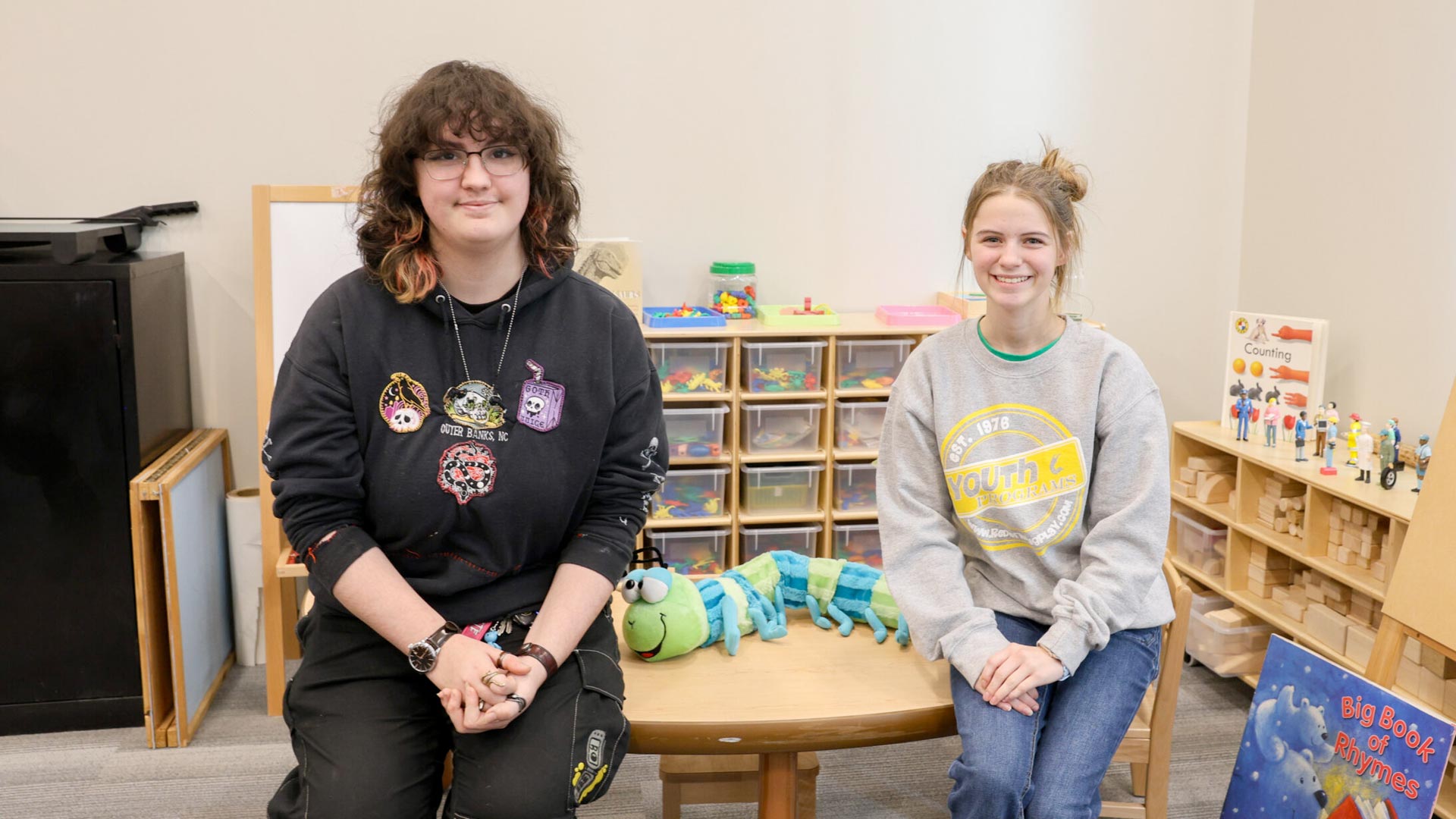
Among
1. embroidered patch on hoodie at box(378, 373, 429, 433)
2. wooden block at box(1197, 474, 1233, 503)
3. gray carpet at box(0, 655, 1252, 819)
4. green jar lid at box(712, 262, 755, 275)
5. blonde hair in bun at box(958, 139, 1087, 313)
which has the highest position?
blonde hair in bun at box(958, 139, 1087, 313)

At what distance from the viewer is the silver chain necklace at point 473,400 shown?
1.48m

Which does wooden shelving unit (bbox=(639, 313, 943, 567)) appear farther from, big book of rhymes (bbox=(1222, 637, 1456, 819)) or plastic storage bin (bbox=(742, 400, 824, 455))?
big book of rhymes (bbox=(1222, 637, 1456, 819))

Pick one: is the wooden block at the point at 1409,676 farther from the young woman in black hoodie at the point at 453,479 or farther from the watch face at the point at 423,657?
the watch face at the point at 423,657

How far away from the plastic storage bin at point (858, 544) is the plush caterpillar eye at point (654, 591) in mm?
1376

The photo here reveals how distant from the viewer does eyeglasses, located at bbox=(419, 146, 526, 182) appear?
4.74ft

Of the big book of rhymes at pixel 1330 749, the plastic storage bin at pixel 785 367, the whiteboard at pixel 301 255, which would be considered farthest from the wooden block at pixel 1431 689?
the whiteboard at pixel 301 255

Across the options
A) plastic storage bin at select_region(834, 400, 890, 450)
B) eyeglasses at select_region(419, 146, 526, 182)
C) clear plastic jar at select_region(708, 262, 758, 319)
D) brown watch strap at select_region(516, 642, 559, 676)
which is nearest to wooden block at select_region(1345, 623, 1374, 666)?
plastic storage bin at select_region(834, 400, 890, 450)

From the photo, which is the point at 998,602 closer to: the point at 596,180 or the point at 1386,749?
the point at 1386,749

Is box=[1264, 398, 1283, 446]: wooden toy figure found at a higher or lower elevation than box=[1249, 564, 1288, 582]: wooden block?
higher

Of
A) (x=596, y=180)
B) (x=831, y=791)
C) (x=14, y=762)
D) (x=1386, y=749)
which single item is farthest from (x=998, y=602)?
(x=14, y=762)

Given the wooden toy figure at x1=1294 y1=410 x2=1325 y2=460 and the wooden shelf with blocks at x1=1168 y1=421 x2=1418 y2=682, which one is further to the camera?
the wooden toy figure at x1=1294 y1=410 x2=1325 y2=460

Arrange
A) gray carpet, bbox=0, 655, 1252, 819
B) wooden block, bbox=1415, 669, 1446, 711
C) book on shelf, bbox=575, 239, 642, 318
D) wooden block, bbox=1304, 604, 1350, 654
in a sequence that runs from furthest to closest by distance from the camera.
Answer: book on shelf, bbox=575, 239, 642, 318 → wooden block, bbox=1304, 604, 1350, 654 → gray carpet, bbox=0, 655, 1252, 819 → wooden block, bbox=1415, 669, 1446, 711

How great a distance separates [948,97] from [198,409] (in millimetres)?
2104

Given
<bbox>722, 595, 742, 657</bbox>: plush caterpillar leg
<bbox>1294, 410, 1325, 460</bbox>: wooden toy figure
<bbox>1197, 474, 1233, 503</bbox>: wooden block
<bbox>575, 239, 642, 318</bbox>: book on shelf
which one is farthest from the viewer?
<bbox>575, 239, 642, 318</bbox>: book on shelf
